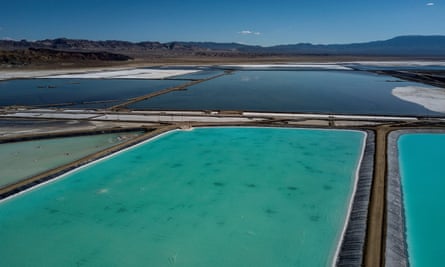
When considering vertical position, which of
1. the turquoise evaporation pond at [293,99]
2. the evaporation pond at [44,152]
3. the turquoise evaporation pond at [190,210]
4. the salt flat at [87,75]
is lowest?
the turquoise evaporation pond at [190,210]

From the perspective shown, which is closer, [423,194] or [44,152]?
[423,194]

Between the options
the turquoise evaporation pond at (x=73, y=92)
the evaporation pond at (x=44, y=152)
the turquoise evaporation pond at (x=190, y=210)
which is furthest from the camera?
the turquoise evaporation pond at (x=73, y=92)

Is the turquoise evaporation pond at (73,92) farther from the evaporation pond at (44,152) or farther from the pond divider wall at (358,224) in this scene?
the pond divider wall at (358,224)

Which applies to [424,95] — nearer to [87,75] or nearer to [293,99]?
[293,99]

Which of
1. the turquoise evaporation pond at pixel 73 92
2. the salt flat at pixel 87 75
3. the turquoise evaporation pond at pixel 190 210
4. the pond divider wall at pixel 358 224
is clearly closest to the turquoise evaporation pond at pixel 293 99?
the turquoise evaporation pond at pixel 73 92

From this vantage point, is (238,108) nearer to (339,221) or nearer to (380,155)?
(380,155)

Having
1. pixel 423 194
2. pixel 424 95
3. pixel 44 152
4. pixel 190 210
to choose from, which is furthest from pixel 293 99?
pixel 190 210
